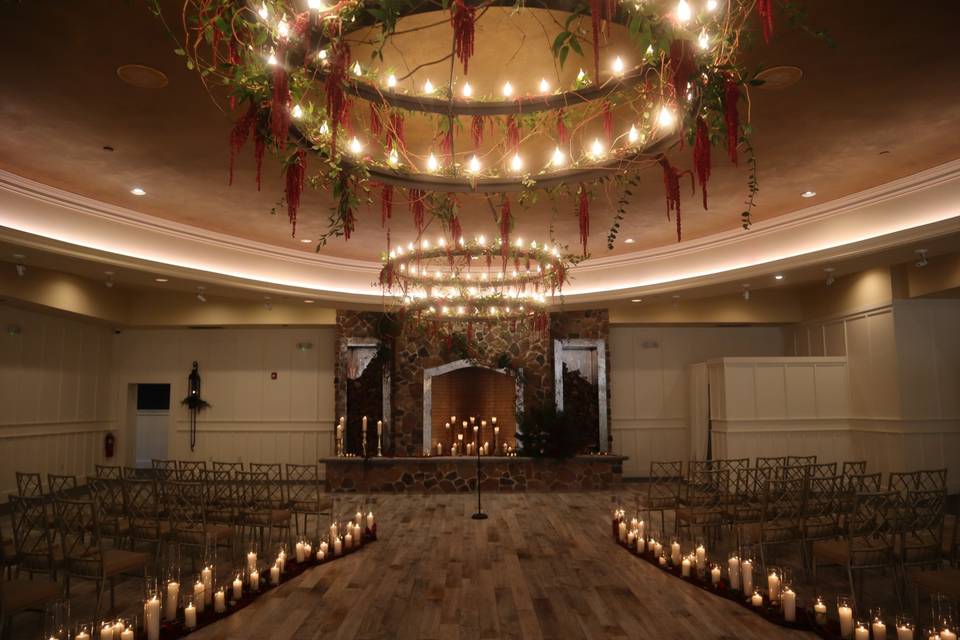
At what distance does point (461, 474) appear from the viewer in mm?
11609

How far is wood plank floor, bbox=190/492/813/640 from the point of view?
15.5ft

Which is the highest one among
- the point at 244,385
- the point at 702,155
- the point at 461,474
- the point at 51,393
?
the point at 702,155

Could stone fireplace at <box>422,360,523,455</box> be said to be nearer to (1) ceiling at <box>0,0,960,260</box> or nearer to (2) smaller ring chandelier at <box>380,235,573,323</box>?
(2) smaller ring chandelier at <box>380,235,573,323</box>

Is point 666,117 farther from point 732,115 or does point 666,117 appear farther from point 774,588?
point 774,588

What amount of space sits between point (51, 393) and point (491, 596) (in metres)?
9.34

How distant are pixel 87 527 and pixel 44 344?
6.75 metres

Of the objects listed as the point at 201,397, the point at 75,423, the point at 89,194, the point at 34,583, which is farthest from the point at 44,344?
the point at 34,583

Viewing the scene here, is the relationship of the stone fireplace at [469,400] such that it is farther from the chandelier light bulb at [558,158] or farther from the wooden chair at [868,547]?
the chandelier light bulb at [558,158]

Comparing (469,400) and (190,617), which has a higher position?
(469,400)

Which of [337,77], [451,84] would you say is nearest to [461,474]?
[451,84]

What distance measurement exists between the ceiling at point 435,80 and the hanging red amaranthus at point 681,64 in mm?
2142

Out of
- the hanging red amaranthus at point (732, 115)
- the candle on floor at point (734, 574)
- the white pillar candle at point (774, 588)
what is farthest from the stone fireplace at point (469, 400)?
the hanging red amaranthus at point (732, 115)

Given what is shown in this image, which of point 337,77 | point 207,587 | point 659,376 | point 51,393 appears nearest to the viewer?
point 337,77

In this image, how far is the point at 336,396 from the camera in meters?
12.9
